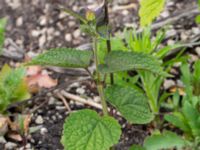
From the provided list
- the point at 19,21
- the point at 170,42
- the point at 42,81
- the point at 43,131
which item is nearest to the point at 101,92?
the point at 43,131

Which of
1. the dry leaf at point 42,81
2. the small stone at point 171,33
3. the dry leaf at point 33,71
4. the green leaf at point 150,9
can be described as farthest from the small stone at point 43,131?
the small stone at point 171,33

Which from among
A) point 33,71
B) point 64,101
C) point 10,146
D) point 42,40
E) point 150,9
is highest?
point 150,9

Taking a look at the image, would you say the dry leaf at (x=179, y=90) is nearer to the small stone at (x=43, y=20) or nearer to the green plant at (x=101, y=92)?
the green plant at (x=101, y=92)

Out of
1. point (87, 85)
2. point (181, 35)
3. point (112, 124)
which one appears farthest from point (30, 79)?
point (112, 124)

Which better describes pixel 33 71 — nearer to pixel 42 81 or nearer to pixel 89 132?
pixel 42 81

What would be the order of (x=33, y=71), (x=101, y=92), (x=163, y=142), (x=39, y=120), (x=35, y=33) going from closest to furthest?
(x=101, y=92) < (x=163, y=142) < (x=39, y=120) < (x=33, y=71) < (x=35, y=33)

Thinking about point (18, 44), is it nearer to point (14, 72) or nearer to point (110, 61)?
point (14, 72)
